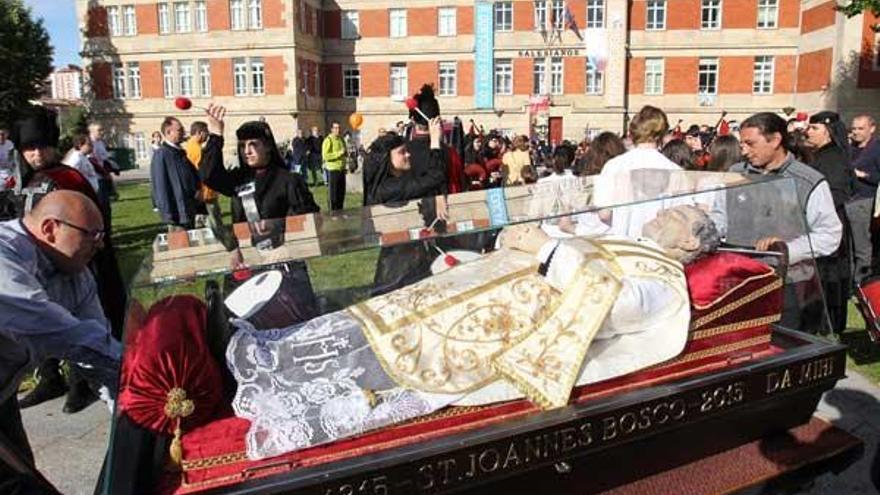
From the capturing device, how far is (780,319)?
132 inches

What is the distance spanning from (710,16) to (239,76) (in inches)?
1000

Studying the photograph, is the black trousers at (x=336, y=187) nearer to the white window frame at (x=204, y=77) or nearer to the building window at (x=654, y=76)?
the building window at (x=654, y=76)

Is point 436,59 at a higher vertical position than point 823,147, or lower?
higher

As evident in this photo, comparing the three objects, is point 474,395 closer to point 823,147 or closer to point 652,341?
point 652,341

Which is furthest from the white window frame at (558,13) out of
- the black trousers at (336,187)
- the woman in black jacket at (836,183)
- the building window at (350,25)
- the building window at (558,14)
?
the woman in black jacket at (836,183)

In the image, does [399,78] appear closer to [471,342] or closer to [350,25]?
[350,25]

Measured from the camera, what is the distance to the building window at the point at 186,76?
121 ft

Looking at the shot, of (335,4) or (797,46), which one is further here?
(335,4)

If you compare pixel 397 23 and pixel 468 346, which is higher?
pixel 397 23

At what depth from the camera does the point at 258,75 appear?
119 feet

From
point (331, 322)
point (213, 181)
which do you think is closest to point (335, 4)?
point (213, 181)

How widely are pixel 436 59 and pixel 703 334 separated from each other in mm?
36033

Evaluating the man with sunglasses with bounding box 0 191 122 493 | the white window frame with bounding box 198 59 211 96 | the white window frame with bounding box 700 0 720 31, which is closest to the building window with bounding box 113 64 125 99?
the white window frame with bounding box 198 59 211 96

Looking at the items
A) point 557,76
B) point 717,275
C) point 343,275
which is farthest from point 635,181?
point 557,76
